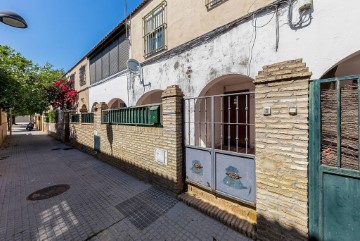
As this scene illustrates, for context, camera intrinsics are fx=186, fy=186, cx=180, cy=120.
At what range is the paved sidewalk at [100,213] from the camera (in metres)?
3.41

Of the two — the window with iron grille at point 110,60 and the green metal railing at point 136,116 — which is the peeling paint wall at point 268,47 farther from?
the window with iron grille at point 110,60

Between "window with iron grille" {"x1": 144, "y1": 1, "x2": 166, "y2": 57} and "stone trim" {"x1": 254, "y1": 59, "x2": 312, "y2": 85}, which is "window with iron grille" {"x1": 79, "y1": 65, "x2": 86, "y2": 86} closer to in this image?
"window with iron grille" {"x1": 144, "y1": 1, "x2": 166, "y2": 57}

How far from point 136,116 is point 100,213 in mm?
2953

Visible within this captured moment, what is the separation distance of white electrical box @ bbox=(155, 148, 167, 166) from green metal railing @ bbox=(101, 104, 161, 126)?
748 mm

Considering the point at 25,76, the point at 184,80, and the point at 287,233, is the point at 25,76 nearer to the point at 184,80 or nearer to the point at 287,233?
the point at 184,80

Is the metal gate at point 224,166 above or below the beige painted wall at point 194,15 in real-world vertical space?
below

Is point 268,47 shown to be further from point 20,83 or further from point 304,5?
point 20,83

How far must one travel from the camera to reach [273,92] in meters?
2.97

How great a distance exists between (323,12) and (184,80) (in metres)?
3.85

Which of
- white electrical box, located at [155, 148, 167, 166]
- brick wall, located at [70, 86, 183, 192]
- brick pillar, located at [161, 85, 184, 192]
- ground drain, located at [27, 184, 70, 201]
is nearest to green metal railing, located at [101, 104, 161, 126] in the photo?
brick wall, located at [70, 86, 183, 192]

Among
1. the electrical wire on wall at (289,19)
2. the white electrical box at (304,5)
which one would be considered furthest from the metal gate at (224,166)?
the white electrical box at (304,5)

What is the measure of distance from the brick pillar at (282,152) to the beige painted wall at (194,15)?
266 centimetres

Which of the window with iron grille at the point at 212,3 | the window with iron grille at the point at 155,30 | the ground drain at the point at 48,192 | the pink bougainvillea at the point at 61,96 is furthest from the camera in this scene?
the pink bougainvillea at the point at 61,96

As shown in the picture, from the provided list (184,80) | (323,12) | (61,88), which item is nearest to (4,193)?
(184,80)
